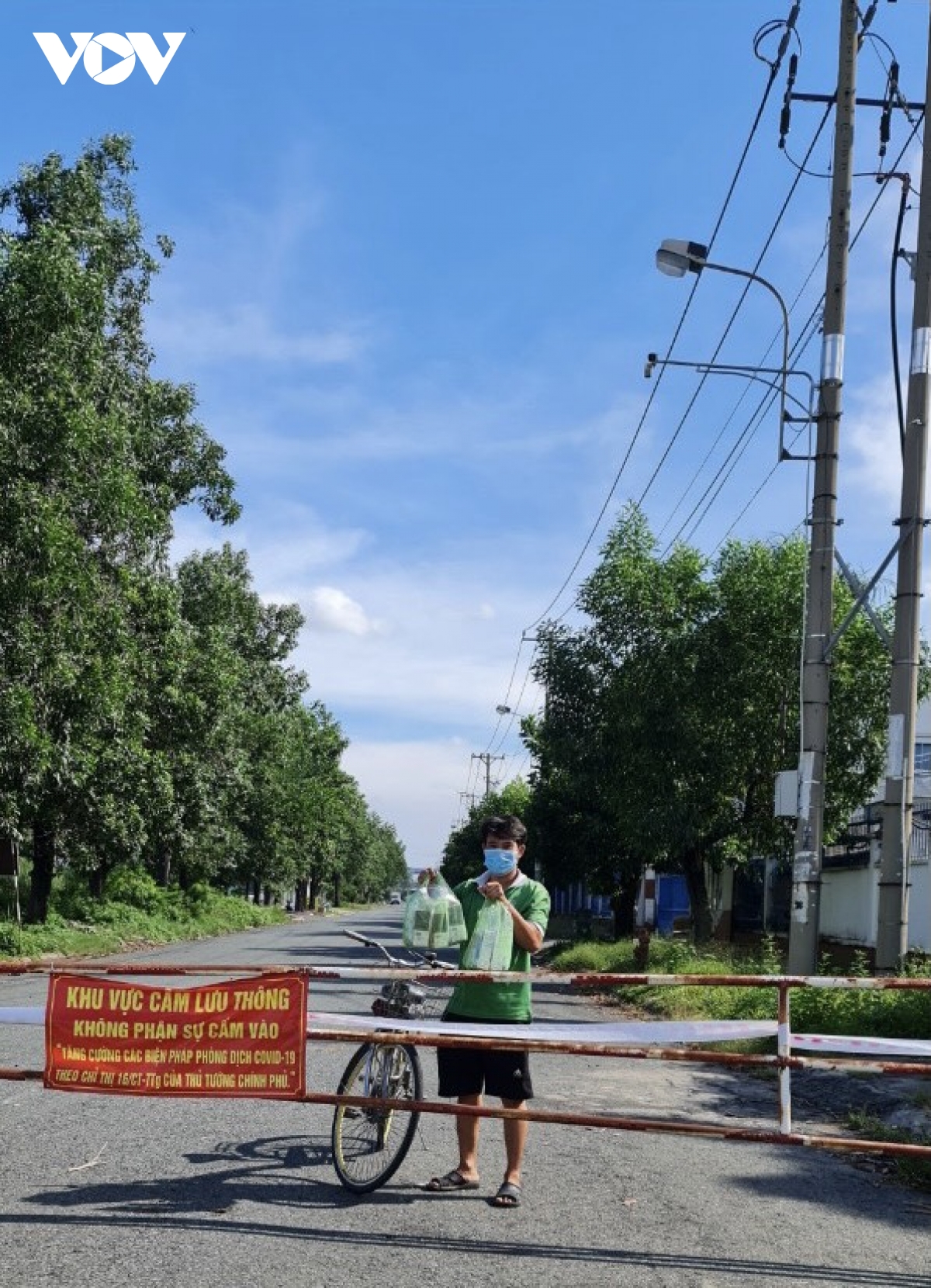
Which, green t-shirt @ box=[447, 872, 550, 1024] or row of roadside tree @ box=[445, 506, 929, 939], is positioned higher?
row of roadside tree @ box=[445, 506, 929, 939]

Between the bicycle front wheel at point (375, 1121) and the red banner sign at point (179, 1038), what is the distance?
20.8 inches

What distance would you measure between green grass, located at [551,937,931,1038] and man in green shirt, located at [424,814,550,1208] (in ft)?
16.5

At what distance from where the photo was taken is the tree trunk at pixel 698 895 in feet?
93.1

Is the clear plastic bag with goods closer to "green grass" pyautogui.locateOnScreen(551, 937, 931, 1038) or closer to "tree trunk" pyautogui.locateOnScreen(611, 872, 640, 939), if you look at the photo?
"green grass" pyautogui.locateOnScreen(551, 937, 931, 1038)

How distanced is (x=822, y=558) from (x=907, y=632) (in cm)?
144

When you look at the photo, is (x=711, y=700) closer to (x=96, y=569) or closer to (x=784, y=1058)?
(x=96, y=569)

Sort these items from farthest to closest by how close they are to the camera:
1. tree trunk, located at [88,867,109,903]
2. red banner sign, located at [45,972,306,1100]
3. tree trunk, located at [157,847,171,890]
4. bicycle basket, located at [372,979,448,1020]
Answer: tree trunk, located at [157,847,171,890]
tree trunk, located at [88,867,109,903]
bicycle basket, located at [372,979,448,1020]
red banner sign, located at [45,972,306,1100]

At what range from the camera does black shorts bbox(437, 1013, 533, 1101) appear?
6.91m

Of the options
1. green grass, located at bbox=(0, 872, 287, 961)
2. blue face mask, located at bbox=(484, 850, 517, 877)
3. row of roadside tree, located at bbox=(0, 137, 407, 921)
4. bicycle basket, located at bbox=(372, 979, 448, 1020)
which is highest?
row of roadside tree, located at bbox=(0, 137, 407, 921)

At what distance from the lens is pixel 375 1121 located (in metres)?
7.18

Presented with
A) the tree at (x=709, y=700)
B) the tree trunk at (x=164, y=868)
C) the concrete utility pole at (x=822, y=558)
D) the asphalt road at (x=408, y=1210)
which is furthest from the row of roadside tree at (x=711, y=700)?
the tree trunk at (x=164, y=868)

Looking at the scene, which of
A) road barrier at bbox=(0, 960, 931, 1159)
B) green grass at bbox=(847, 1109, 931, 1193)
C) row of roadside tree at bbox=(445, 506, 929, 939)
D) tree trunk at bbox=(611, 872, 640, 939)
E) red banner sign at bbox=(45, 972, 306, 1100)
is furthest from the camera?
tree trunk at bbox=(611, 872, 640, 939)

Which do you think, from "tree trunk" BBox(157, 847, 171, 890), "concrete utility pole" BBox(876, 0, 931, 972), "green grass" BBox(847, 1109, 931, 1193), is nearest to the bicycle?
"green grass" BBox(847, 1109, 931, 1193)

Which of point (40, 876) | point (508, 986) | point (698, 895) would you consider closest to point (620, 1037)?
point (508, 986)
